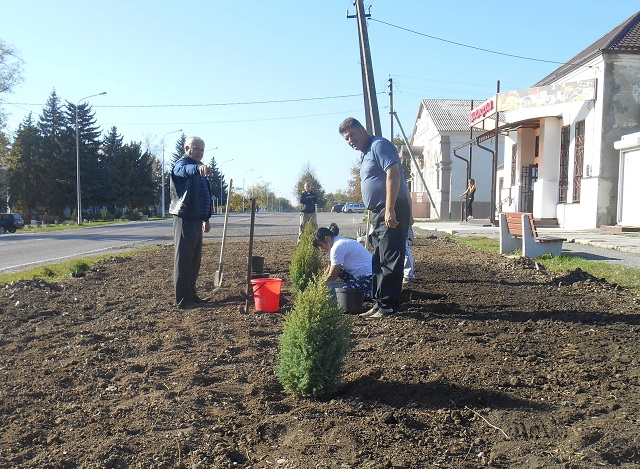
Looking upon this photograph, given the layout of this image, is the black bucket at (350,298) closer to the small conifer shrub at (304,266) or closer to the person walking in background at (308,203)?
the small conifer shrub at (304,266)

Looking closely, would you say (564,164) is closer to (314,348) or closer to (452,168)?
(452,168)

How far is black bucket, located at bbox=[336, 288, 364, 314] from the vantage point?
5754 millimetres

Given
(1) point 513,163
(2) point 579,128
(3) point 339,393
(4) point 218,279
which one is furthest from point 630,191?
(3) point 339,393

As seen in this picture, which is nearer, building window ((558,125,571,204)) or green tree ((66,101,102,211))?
building window ((558,125,571,204))

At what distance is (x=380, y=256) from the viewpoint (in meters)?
5.69

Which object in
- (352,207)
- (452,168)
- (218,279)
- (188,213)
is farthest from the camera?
(352,207)

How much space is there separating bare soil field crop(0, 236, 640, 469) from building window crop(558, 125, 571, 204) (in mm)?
14921

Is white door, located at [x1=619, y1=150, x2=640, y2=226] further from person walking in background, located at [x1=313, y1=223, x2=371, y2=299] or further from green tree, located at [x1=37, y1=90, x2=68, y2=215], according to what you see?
green tree, located at [x1=37, y1=90, x2=68, y2=215]

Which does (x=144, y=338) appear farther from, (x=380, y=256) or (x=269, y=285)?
(x=380, y=256)

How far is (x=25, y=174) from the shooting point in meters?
54.4

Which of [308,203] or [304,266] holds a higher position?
[308,203]

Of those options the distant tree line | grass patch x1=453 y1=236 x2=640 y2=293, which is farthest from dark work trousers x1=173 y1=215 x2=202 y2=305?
the distant tree line

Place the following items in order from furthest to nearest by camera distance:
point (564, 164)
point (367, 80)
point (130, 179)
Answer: point (130, 179), point (564, 164), point (367, 80)

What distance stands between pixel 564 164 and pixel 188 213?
57.1 feet
